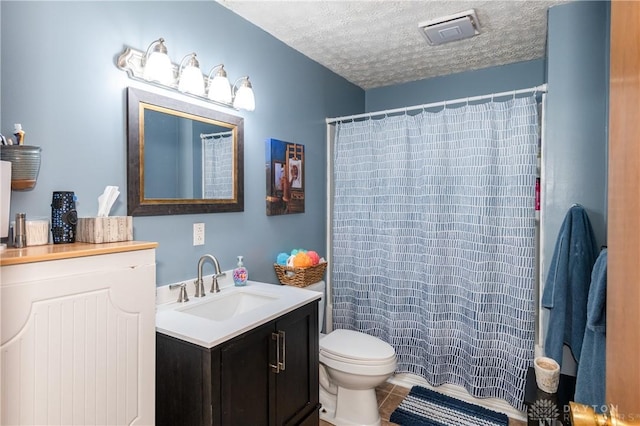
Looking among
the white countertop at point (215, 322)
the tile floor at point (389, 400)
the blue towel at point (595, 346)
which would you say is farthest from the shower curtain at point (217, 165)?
the blue towel at point (595, 346)

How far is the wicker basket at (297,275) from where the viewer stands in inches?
90.8

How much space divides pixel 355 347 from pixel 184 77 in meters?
1.71

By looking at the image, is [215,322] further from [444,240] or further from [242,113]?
[444,240]

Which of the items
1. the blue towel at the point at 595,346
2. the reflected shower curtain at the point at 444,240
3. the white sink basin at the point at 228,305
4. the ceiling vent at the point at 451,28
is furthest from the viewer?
the reflected shower curtain at the point at 444,240

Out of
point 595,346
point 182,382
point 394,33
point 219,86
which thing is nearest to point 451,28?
point 394,33

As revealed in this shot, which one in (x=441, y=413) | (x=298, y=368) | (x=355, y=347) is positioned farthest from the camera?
(x=441, y=413)

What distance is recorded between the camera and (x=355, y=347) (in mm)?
2141

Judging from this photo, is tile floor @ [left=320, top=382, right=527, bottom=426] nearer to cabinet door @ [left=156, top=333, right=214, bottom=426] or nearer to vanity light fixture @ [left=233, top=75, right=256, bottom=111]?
cabinet door @ [left=156, top=333, right=214, bottom=426]

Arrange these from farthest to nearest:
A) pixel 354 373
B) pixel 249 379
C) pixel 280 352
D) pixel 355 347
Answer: pixel 355 347 → pixel 354 373 → pixel 280 352 → pixel 249 379

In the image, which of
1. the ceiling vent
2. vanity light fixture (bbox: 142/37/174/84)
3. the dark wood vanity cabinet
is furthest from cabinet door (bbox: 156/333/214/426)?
the ceiling vent

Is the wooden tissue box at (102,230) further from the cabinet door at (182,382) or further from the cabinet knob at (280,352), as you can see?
the cabinet knob at (280,352)

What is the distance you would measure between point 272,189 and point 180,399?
4.33ft

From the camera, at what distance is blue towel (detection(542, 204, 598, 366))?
5.99 ft

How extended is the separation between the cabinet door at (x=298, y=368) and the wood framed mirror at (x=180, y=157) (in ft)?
2.36
